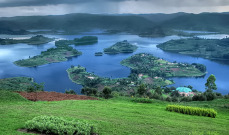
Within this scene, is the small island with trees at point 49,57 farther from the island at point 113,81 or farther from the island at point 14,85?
the island at point 14,85

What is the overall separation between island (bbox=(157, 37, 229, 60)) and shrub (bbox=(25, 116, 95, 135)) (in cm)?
11235

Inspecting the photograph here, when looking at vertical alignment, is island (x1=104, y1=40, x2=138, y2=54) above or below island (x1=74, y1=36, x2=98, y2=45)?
below

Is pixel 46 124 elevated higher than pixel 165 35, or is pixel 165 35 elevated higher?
pixel 165 35

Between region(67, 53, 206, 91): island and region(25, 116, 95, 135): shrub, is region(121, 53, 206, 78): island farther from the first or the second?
region(25, 116, 95, 135): shrub

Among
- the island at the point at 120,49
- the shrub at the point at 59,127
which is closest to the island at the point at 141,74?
the island at the point at 120,49

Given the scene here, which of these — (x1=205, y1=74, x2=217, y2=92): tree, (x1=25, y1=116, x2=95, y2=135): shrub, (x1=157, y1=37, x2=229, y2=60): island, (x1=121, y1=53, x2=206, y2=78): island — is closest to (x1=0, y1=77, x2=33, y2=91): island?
(x1=25, y1=116, x2=95, y2=135): shrub

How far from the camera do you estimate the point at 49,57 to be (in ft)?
319

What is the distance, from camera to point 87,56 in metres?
108

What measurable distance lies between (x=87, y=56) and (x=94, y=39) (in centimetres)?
6039

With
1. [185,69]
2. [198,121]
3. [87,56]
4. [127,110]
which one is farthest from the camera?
[87,56]

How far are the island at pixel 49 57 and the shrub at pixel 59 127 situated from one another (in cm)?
8464

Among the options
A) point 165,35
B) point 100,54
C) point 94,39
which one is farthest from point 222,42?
point 94,39

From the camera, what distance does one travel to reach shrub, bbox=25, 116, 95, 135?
8.02 meters

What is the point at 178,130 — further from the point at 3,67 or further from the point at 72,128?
the point at 3,67
